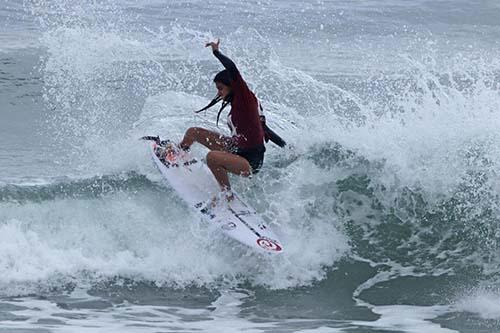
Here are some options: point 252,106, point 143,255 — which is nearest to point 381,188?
point 252,106

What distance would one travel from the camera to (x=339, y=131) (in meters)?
10.5

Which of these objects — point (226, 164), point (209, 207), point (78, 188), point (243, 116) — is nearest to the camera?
point (243, 116)

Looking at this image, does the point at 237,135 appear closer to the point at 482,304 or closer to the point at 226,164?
the point at 226,164

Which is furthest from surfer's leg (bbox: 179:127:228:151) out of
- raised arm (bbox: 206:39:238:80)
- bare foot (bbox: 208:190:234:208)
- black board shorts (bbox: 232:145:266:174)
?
raised arm (bbox: 206:39:238:80)

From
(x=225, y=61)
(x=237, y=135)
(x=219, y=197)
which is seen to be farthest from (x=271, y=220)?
(x=225, y=61)

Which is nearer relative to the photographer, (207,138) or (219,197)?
Answer: (219,197)

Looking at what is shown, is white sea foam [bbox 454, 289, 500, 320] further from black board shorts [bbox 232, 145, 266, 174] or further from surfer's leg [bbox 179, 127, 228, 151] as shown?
surfer's leg [bbox 179, 127, 228, 151]

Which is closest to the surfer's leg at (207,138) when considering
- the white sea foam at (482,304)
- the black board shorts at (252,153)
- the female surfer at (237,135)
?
the female surfer at (237,135)

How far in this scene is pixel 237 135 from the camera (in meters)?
8.82

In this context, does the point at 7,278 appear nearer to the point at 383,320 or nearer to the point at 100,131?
the point at 383,320

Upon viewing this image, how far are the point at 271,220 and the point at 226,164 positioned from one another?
93 cm

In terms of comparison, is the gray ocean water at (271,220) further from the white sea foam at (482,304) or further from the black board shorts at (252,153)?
the black board shorts at (252,153)

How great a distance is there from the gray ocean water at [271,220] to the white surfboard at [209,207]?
0.65ft

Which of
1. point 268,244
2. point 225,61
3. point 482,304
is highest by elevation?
point 225,61
